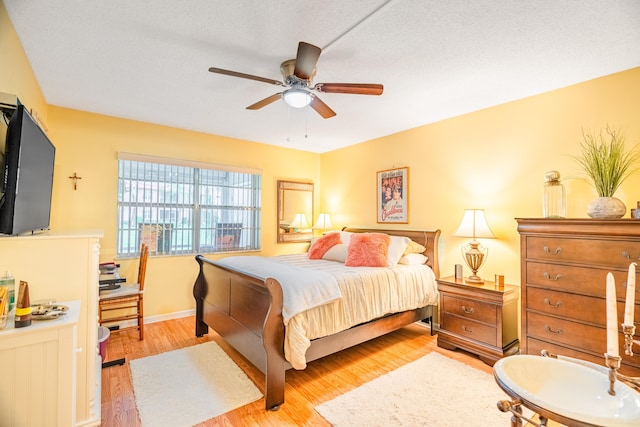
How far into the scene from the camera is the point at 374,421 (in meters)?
1.94

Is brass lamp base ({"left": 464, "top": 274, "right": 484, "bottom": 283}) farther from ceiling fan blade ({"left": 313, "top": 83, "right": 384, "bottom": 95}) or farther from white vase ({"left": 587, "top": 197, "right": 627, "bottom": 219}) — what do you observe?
ceiling fan blade ({"left": 313, "top": 83, "right": 384, "bottom": 95})

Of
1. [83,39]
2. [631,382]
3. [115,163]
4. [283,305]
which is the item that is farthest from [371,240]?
[115,163]

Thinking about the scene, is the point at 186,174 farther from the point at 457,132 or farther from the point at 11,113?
the point at 457,132

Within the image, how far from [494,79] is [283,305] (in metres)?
2.63

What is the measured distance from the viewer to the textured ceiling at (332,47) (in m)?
1.73

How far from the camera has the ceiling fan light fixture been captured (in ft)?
7.42

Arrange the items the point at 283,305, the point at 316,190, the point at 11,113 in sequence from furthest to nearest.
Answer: the point at 316,190, the point at 283,305, the point at 11,113

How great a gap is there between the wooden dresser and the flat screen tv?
336 centimetres

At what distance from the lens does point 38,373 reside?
55.6 inches

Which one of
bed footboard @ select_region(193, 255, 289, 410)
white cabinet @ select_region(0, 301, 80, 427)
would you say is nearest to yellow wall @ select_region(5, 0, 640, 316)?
bed footboard @ select_region(193, 255, 289, 410)

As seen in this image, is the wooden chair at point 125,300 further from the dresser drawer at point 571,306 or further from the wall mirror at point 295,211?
the dresser drawer at point 571,306

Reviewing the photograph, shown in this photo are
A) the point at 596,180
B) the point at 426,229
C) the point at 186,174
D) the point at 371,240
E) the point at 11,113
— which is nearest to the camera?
the point at 11,113

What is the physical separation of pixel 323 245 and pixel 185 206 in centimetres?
203

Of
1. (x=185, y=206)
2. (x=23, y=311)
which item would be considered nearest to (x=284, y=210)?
(x=185, y=206)
